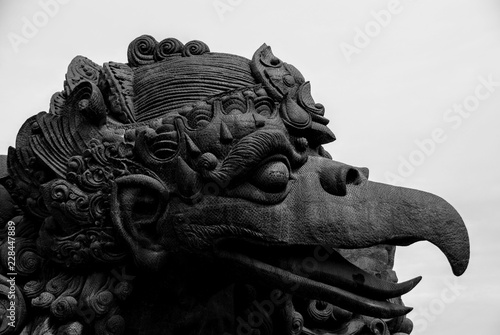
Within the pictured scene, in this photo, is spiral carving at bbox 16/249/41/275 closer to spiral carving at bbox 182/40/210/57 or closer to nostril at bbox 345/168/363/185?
spiral carving at bbox 182/40/210/57

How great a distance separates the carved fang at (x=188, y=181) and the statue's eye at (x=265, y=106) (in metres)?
0.44

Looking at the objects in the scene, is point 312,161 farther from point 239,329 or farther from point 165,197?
point 239,329

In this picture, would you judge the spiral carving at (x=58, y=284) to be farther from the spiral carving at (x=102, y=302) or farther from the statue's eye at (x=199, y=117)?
the statue's eye at (x=199, y=117)

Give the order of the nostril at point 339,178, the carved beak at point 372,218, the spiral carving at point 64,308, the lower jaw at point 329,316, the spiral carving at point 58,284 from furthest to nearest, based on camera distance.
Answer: the lower jaw at point 329,316 < the spiral carving at point 58,284 < the spiral carving at point 64,308 < the nostril at point 339,178 < the carved beak at point 372,218

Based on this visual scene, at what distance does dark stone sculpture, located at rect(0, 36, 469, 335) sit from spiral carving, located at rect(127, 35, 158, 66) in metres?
0.16

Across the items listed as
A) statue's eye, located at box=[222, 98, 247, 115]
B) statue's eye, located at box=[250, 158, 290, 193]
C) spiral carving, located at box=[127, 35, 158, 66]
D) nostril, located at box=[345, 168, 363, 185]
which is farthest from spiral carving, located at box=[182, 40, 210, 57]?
nostril, located at box=[345, 168, 363, 185]

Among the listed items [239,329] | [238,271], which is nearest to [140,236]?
[238,271]

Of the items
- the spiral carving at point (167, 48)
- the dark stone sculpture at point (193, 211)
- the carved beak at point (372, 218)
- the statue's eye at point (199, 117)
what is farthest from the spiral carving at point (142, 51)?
the carved beak at point (372, 218)

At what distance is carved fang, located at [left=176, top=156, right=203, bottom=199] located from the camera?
9.84 feet

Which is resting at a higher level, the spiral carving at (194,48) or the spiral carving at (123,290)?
the spiral carving at (194,48)

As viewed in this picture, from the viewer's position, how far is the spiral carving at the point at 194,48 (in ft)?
11.9

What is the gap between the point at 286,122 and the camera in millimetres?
3162

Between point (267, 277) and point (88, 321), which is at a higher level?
point (267, 277)

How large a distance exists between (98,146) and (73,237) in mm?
424
